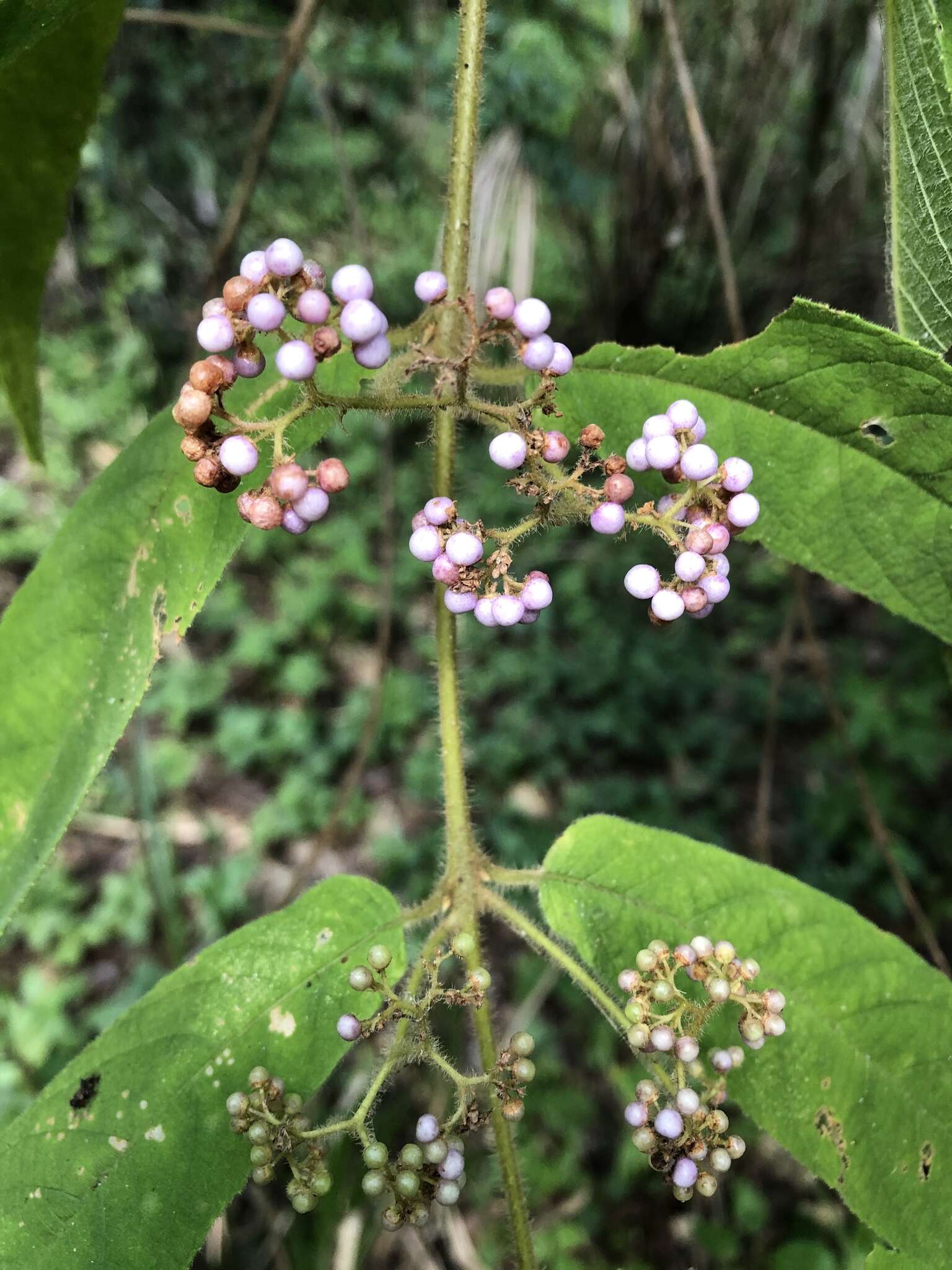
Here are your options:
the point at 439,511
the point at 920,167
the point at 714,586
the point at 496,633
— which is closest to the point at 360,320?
the point at 439,511

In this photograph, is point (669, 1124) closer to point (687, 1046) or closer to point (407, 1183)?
point (687, 1046)

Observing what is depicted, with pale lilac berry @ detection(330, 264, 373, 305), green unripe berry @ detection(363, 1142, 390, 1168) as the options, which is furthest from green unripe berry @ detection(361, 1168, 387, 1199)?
pale lilac berry @ detection(330, 264, 373, 305)

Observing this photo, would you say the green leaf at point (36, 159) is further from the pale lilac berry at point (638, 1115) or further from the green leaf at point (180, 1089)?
the pale lilac berry at point (638, 1115)

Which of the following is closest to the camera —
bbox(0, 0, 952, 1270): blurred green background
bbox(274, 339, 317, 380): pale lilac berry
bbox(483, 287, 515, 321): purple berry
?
bbox(274, 339, 317, 380): pale lilac berry

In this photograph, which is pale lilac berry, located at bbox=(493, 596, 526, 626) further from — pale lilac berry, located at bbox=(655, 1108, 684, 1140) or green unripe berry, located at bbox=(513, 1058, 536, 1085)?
pale lilac berry, located at bbox=(655, 1108, 684, 1140)

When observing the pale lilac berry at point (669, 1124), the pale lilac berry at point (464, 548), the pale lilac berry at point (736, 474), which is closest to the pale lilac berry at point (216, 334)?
the pale lilac berry at point (464, 548)

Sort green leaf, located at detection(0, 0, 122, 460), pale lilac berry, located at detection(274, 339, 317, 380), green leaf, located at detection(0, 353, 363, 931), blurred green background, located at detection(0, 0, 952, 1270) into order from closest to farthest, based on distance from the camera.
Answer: pale lilac berry, located at detection(274, 339, 317, 380) → green leaf, located at detection(0, 353, 363, 931) → green leaf, located at detection(0, 0, 122, 460) → blurred green background, located at detection(0, 0, 952, 1270)
